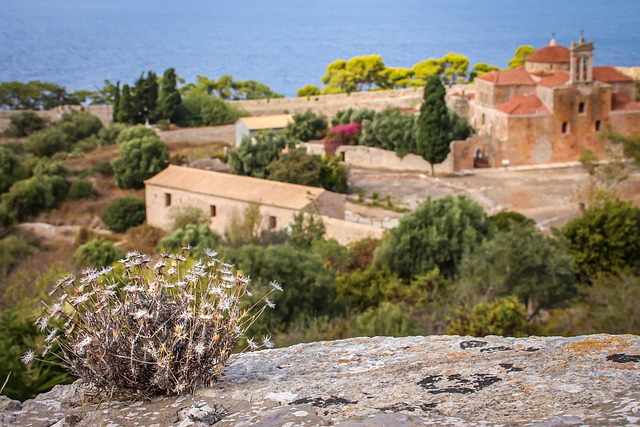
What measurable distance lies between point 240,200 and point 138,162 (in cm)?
1085

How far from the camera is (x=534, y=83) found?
4291 cm

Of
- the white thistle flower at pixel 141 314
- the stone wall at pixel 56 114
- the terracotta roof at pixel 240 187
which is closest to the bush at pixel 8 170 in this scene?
the terracotta roof at pixel 240 187

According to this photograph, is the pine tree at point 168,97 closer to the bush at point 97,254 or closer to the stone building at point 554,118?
the stone building at point 554,118

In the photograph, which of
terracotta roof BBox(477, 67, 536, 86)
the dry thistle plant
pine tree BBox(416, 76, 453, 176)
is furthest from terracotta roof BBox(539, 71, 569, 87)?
the dry thistle plant

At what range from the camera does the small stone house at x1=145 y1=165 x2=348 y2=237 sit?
29.2m

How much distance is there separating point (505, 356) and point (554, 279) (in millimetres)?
16871

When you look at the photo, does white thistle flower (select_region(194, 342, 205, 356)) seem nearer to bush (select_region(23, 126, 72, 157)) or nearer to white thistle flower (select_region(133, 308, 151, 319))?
white thistle flower (select_region(133, 308, 151, 319))

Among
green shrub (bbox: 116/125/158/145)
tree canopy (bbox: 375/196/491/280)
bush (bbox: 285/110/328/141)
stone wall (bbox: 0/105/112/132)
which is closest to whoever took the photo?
tree canopy (bbox: 375/196/491/280)

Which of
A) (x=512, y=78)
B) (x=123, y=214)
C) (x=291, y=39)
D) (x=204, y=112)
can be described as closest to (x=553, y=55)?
(x=512, y=78)

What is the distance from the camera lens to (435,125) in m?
38.8

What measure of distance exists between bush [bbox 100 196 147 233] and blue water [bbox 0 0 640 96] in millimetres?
20094

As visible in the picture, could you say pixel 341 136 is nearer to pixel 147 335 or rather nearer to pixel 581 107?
pixel 581 107

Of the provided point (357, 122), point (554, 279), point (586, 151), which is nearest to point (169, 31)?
point (357, 122)

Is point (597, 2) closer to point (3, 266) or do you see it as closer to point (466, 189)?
point (466, 189)
